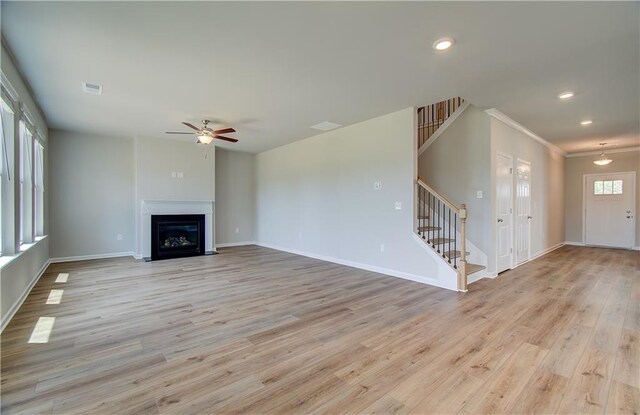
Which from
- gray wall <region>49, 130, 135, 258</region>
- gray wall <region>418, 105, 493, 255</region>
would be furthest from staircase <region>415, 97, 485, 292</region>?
gray wall <region>49, 130, 135, 258</region>

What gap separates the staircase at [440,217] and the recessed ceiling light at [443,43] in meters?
2.16

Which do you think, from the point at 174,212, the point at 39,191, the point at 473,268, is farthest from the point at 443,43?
the point at 39,191

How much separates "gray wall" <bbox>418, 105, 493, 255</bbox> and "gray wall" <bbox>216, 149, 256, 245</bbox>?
210 inches

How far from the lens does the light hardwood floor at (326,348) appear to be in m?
1.89

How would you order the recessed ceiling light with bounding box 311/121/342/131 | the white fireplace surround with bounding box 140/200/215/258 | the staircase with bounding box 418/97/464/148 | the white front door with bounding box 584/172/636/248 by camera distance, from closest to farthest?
the recessed ceiling light with bounding box 311/121/342/131 < the staircase with bounding box 418/97/464/148 < the white fireplace surround with bounding box 140/200/215/258 < the white front door with bounding box 584/172/636/248

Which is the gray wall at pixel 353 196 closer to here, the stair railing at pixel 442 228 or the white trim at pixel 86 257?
the stair railing at pixel 442 228

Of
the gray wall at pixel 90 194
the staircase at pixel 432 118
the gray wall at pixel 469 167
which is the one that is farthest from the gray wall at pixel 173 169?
the gray wall at pixel 469 167

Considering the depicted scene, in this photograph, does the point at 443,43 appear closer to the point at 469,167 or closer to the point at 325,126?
the point at 469,167

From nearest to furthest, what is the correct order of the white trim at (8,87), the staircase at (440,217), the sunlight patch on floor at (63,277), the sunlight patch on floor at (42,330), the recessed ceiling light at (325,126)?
the sunlight patch on floor at (42,330), the white trim at (8,87), the staircase at (440,217), the sunlight patch on floor at (63,277), the recessed ceiling light at (325,126)

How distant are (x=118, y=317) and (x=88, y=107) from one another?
3.46 m

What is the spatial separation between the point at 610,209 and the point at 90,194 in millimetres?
13163

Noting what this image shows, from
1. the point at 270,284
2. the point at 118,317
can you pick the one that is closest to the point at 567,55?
the point at 270,284

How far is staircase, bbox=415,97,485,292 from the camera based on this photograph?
4418mm

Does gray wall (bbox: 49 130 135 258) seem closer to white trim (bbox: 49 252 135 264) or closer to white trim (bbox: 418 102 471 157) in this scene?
white trim (bbox: 49 252 135 264)
